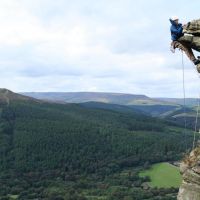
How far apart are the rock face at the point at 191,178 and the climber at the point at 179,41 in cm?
521

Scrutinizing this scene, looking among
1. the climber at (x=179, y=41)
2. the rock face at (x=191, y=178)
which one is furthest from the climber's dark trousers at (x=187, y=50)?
the rock face at (x=191, y=178)

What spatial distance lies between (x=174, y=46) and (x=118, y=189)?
546 ft

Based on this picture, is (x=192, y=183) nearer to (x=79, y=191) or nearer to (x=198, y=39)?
(x=198, y=39)

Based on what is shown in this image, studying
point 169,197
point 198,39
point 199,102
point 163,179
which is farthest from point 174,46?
point 163,179

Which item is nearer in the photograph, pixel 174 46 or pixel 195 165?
pixel 195 165

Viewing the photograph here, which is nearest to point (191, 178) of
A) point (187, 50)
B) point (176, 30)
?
point (187, 50)

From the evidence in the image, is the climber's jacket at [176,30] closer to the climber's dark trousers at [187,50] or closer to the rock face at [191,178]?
the climber's dark trousers at [187,50]

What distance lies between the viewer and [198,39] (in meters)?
22.3

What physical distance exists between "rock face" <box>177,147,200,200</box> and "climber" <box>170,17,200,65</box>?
5.21 meters

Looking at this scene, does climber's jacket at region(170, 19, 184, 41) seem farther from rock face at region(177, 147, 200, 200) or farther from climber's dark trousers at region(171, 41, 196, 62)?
rock face at region(177, 147, 200, 200)

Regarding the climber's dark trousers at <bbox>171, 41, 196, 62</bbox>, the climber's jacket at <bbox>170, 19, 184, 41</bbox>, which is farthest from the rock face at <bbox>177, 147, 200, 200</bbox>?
the climber's jacket at <bbox>170, 19, 184, 41</bbox>

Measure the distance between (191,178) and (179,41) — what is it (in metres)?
7.28

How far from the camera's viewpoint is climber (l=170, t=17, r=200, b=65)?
2231cm

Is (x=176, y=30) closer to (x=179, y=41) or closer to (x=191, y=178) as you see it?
(x=179, y=41)
